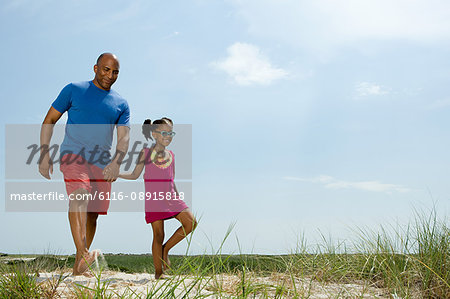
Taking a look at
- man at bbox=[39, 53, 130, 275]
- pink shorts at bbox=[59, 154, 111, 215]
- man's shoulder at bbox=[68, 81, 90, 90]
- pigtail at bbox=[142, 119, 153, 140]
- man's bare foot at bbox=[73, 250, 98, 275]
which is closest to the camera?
man's bare foot at bbox=[73, 250, 98, 275]

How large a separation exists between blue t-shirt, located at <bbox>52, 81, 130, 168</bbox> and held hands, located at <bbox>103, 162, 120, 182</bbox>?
13 cm

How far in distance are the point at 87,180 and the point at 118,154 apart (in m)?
0.48

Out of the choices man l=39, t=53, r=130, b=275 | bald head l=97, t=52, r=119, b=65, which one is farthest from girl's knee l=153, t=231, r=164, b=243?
bald head l=97, t=52, r=119, b=65

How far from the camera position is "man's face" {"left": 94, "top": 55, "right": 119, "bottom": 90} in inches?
181

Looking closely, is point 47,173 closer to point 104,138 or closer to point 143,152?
point 104,138

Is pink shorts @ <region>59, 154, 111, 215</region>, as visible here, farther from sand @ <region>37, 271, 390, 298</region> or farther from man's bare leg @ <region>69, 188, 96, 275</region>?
sand @ <region>37, 271, 390, 298</region>

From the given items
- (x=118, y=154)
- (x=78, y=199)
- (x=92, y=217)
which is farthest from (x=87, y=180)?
(x=92, y=217)

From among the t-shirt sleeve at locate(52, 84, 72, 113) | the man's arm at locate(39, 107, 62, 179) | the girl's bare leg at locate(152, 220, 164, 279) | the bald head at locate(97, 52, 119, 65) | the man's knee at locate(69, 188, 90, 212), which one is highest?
the bald head at locate(97, 52, 119, 65)

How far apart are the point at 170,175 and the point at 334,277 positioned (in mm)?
1994

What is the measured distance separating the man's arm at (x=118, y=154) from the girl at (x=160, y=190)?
142mm

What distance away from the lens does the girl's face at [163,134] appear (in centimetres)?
464

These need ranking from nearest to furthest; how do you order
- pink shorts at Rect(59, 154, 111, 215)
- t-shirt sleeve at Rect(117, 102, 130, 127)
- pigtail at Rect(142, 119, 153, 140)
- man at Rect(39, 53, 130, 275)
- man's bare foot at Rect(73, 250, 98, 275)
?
1. man's bare foot at Rect(73, 250, 98, 275)
2. pink shorts at Rect(59, 154, 111, 215)
3. man at Rect(39, 53, 130, 275)
4. pigtail at Rect(142, 119, 153, 140)
5. t-shirt sleeve at Rect(117, 102, 130, 127)

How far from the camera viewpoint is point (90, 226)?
4.91m

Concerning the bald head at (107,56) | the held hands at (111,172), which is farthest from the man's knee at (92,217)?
the bald head at (107,56)
